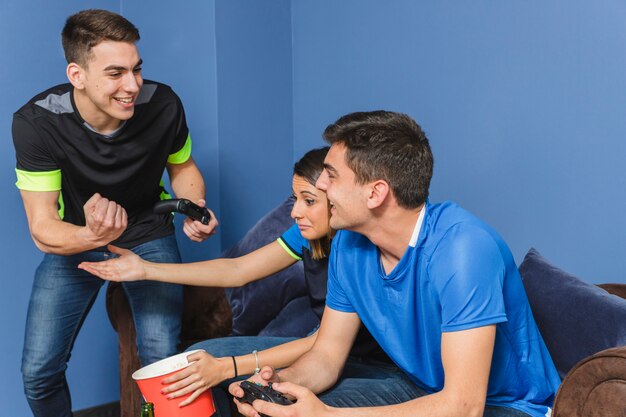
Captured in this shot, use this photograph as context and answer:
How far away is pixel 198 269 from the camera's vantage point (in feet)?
6.97

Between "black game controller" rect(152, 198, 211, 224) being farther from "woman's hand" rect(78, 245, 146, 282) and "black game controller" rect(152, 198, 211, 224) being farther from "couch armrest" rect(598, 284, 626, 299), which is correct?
"couch armrest" rect(598, 284, 626, 299)

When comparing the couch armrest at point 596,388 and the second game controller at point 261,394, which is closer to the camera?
the couch armrest at point 596,388

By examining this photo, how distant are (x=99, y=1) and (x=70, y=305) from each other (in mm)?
1445

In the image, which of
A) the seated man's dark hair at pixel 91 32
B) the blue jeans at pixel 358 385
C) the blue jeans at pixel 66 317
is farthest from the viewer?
the blue jeans at pixel 66 317

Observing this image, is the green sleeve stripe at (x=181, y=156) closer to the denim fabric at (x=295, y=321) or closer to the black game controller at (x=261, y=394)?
the denim fabric at (x=295, y=321)

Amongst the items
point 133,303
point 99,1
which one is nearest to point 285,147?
point 99,1

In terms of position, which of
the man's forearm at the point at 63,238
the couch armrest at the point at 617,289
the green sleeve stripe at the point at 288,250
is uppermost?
the man's forearm at the point at 63,238

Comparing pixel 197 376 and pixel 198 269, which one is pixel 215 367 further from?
pixel 198 269

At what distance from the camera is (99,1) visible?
123 inches

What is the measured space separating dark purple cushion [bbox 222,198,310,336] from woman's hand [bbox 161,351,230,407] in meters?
0.73

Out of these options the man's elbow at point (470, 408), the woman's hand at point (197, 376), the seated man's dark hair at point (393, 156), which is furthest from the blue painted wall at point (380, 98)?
the woman's hand at point (197, 376)

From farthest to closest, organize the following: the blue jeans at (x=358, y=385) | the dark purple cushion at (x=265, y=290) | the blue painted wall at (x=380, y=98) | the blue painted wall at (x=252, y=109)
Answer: the blue painted wall at (x=252, y=109) → the dark purple cushion at (x=265, y=290) → the blue painted wall at (x=380, y=98) → the blue jeans at (x=358, y=385)

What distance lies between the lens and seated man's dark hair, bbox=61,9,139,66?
2.12 m

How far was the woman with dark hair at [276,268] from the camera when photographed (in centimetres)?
185
